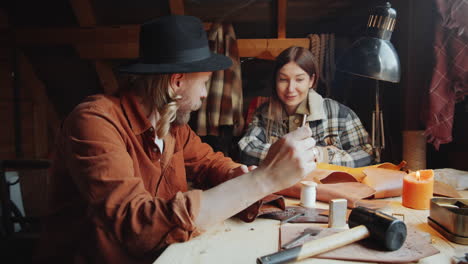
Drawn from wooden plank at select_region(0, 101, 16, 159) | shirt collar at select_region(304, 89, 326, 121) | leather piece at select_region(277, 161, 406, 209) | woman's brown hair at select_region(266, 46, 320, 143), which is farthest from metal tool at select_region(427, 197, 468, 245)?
wooden plank at select_region(0, 101, 16, 159)

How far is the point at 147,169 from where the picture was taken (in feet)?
5.10

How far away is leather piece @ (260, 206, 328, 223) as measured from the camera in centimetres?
129

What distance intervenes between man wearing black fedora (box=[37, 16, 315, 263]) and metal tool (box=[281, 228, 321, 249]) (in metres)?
0.17

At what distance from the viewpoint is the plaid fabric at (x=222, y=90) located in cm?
341

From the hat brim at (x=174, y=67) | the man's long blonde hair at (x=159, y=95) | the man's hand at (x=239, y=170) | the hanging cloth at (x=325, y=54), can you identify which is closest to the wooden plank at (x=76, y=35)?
the hanging cloth at (x=325, y=54)

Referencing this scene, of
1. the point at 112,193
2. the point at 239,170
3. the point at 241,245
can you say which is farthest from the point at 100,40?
the point at 241,245

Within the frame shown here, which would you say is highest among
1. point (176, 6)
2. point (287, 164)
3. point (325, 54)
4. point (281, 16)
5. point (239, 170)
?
point (176, 6)

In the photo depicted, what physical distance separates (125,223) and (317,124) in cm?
217

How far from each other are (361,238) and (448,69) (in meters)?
1.92

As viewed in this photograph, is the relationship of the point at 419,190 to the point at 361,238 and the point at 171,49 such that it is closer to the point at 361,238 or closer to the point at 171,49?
the point at 361,238

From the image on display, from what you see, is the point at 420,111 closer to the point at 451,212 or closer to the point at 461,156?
the point at 461,156

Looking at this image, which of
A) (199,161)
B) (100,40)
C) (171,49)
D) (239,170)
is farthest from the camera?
(100,40)

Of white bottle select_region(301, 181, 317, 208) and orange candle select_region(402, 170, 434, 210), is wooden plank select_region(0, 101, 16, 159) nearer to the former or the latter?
white bottle select_region(301, 181, 317, 208)

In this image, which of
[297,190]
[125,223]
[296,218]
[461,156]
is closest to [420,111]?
[461,156]
